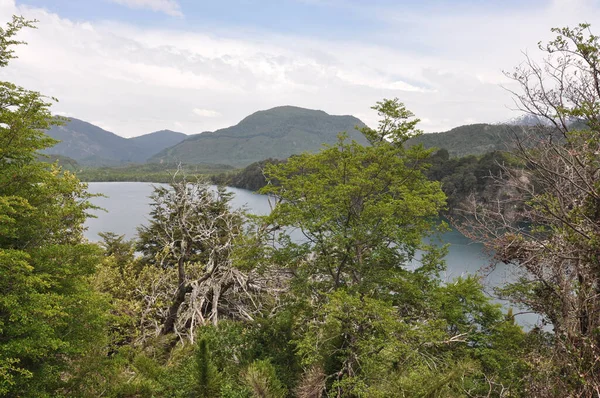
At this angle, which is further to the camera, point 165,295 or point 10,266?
point 165,295

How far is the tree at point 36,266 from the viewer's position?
19.6ft

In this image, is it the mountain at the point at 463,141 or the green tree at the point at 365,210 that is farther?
the mountain at the point at 463,141

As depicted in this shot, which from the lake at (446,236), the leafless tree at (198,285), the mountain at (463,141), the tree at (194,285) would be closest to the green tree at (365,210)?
the leafless tree at (198,285)

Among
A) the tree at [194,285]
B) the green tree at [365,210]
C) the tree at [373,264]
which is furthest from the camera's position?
the tree at [194,285]

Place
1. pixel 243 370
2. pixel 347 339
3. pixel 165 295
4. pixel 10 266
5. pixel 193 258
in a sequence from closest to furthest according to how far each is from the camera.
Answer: pixel 10 266
pixel 243 370
pixel 347 339
pixel 165 295
pixel 193 258

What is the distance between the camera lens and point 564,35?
19.6 ft

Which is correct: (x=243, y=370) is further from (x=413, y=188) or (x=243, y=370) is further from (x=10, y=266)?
(x=413, y=188)

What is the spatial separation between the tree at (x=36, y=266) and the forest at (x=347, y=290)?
37 mm

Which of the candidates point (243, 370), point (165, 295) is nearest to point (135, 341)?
point (165, 295)

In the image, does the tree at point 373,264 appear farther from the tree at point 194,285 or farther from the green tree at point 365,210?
the tree at point 194,285

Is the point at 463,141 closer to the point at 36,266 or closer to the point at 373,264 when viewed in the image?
the point at 373,264

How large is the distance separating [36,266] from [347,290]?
718cm

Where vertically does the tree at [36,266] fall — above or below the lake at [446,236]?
above

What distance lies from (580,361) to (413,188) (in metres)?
6.54
